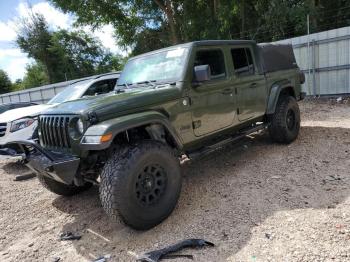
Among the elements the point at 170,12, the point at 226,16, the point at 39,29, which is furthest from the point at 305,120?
the point at 39,29

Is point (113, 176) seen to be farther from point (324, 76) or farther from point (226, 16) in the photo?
point (226, 16)

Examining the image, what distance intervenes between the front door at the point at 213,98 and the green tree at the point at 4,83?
47.0m

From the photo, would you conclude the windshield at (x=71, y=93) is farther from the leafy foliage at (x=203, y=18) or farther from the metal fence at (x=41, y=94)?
the metal fence at (x=41, y=94)

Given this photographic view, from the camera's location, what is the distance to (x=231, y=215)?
3.53 m

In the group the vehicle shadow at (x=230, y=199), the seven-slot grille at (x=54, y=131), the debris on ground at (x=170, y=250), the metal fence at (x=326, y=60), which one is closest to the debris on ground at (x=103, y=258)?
the vehicle shadow at (x=230, y=199)

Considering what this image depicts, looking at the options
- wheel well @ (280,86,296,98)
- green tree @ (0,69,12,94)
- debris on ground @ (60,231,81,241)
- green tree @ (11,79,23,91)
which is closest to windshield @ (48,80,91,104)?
debris on ground @ (60,231,81,241)

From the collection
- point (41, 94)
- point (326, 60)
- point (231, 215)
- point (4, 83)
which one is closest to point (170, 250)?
point (231, 215)

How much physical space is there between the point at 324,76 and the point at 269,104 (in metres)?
5.95

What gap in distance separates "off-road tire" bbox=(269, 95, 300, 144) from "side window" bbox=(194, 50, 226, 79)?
63.7 inches

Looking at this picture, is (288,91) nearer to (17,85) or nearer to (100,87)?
(100,87)

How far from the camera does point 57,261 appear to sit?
3.13m

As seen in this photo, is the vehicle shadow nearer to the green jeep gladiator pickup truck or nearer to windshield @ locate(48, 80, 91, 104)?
the green jeep gladiator pickup truck

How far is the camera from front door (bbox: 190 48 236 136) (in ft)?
13.5

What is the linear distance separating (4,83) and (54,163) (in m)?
48.3
